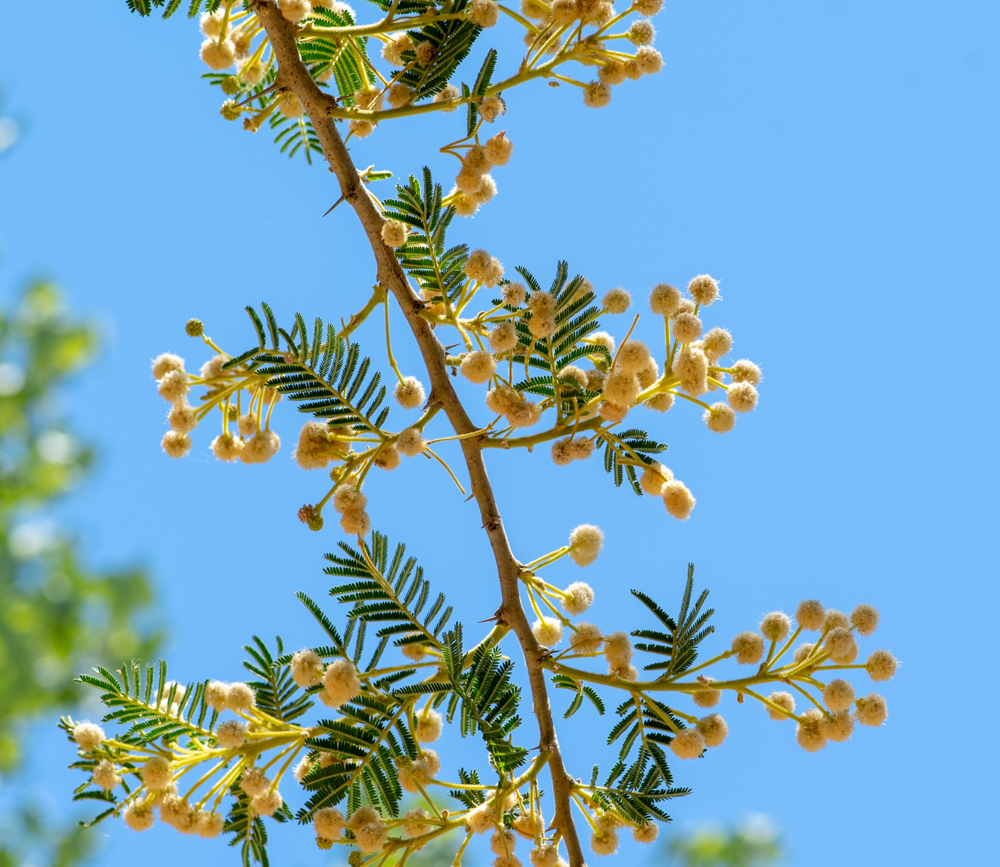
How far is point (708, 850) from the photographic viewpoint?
285 inches

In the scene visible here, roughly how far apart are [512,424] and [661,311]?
1.00 ft

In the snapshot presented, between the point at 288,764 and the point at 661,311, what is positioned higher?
the point at 661,311

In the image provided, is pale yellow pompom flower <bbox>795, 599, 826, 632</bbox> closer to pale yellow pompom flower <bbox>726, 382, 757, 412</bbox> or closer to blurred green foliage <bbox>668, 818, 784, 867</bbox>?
pale yellow pompom flower <bbox>726, 382, 757, 412</bbox>

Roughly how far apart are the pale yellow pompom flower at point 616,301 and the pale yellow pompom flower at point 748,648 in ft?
1.96

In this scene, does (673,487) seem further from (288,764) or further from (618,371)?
(288,764)

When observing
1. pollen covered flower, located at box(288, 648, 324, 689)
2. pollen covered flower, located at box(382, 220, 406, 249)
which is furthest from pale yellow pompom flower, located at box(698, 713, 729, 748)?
pollen covered flower, located at box(382, 220, 406, 249)

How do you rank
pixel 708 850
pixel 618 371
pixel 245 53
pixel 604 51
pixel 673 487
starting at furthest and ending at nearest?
pixel 708 850 < pixel 245 53 < pixel 604 51 < pixel 673 487 < pixel 618 371

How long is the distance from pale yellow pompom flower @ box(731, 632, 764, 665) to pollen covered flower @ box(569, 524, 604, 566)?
0.95 ft

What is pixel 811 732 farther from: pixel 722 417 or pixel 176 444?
pixel 176 444

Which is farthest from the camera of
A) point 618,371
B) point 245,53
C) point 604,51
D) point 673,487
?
point 245,53

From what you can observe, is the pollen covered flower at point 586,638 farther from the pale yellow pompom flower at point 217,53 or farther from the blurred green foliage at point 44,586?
the blurred green foliage at point 44,586

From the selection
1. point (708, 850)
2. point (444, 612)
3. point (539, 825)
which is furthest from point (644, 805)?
point (708, 850)

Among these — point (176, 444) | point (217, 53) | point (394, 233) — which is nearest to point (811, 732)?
point (394, 233)

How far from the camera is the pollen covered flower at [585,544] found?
1.71 m
